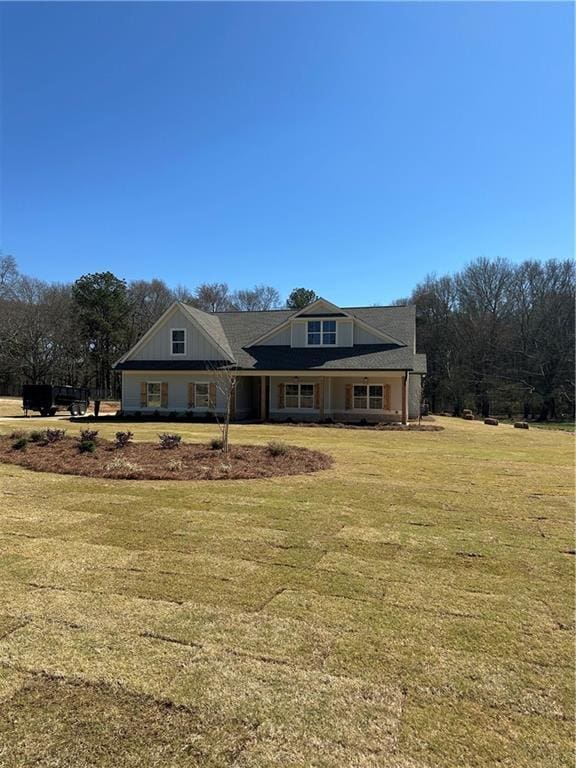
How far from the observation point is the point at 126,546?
527 centimetres

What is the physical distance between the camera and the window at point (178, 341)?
2773 centimetres

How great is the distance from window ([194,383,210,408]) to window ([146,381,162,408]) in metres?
2.10

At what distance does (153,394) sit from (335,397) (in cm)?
977

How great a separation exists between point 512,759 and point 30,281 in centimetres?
5844

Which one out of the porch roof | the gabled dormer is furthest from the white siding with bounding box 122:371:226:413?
the gabled dormer

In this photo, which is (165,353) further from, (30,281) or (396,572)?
(30,281)

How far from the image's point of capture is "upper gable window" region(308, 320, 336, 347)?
88.3 ft

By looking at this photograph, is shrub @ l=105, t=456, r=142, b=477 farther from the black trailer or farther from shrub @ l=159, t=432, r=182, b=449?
the black trailer

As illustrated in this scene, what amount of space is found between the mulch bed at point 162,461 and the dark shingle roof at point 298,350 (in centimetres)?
1277

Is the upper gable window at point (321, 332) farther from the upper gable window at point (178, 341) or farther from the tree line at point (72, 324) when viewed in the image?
the tree line at point (72, 324)

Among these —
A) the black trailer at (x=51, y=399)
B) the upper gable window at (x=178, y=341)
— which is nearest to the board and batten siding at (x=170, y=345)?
the upper gable window at (x=178, y=341)

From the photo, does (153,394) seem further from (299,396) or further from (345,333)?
(345,333)

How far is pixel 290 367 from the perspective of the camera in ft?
81.9

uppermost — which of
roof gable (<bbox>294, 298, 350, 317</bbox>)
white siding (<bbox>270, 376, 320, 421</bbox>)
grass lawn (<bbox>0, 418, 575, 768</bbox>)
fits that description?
roof gable (<bbox>294, 298, 350, 317</bbox>)
